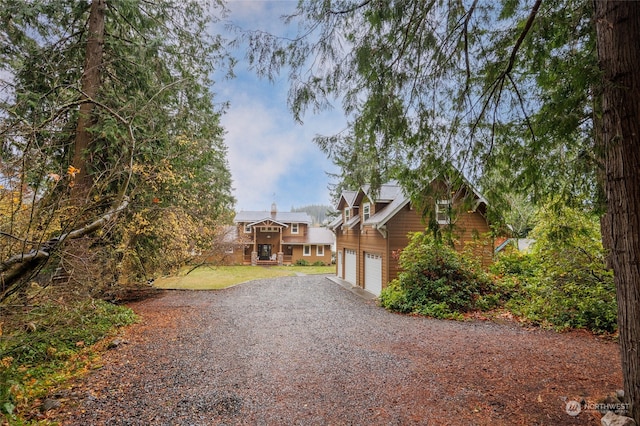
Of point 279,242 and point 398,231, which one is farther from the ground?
point 398,231

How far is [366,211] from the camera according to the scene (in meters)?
15.3

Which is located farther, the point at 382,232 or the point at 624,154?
the point at 382,232

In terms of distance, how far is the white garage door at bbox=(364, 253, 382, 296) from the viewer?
13.7 m

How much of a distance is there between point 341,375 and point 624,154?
4563 mm

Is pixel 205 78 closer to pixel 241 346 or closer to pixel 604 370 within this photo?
pixel 241 346

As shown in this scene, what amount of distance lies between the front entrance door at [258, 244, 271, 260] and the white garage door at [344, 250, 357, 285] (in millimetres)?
13442

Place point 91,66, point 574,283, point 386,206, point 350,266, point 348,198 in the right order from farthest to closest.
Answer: point 350,266, point 348,198, point 386,206, point 574,283, point 91,66

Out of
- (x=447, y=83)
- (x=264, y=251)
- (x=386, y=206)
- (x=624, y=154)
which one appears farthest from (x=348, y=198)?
(x=264, y=251)

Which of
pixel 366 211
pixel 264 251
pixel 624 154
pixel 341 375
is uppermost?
pixel 366 211

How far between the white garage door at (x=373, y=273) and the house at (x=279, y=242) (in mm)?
15080

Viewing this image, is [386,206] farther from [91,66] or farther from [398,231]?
[91,66]

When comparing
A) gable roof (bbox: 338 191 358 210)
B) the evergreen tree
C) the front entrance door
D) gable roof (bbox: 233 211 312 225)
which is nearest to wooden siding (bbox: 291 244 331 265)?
the front entrance door

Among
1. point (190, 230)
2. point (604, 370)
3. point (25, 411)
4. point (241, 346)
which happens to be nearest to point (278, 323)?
point (241, 346)

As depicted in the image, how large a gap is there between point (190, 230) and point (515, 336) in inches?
391
